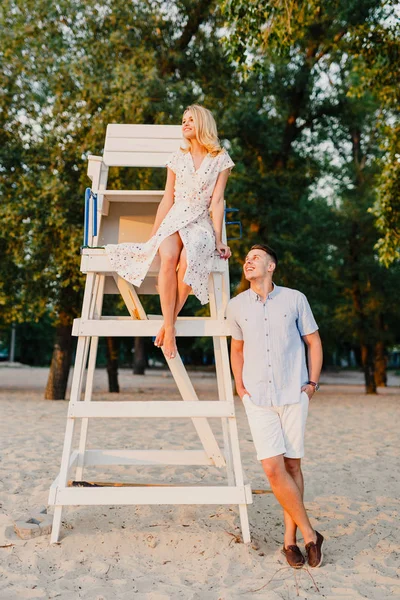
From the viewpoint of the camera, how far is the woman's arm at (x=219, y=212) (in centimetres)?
381

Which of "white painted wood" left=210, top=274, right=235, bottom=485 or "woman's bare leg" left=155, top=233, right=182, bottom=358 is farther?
"white painted wood" left=210, top=274, right=235, bottom=485

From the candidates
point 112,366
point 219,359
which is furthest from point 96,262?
point 112,366

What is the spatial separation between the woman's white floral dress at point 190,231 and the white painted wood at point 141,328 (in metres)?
0.17

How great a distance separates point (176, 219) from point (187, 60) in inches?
432

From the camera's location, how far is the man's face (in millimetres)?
3717

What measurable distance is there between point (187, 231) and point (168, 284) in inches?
13.6

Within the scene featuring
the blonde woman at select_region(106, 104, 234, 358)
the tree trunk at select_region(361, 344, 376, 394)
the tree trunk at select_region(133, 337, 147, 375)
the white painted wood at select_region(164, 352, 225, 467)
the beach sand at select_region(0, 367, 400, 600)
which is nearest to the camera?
the beach sand at select_region(0, 367, 400, 600)

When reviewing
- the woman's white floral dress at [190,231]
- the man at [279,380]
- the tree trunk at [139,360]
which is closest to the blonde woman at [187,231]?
the woman's white floral dress at [190,231]

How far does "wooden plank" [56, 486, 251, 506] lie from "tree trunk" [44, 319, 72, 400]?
35.0 feet

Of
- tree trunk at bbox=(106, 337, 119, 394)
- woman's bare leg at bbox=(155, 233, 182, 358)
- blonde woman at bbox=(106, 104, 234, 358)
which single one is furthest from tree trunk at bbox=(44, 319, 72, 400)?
woman's bare leg at bbox=(155, 233, 182, 358)

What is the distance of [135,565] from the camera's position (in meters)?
3.48

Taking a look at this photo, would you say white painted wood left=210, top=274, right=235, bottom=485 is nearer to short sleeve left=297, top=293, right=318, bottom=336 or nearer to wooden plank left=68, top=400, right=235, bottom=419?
wooden plank left=68, top=400, right=235, bottom=419

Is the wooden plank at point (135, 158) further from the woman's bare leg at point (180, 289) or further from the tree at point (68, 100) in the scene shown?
the tree at point (68, 100)

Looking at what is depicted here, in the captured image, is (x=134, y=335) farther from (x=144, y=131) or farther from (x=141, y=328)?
(x=144, y=131)
